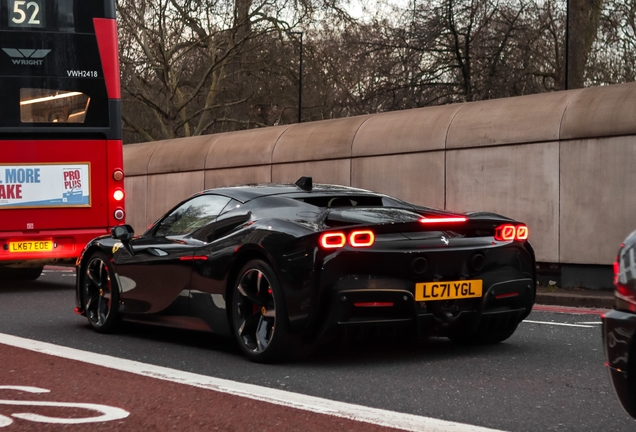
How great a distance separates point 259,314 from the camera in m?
6.91

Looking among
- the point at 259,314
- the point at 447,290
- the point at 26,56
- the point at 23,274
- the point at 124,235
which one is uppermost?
the point at 26,56

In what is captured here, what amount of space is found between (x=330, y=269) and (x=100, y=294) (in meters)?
3.07

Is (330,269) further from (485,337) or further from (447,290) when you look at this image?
(485,337)

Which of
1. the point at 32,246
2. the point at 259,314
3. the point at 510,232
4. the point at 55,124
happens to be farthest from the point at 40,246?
the point at 510,232

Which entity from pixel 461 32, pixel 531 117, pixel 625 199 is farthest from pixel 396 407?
pixel 461 32

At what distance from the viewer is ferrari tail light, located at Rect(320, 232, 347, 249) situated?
21.2 ft

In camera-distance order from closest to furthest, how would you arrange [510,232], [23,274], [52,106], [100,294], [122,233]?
[510,232] < [122,233] < [100,294] < [52,106] < [23,274]

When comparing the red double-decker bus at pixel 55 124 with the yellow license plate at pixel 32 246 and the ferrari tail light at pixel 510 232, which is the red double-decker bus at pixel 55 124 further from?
the ferrari tail light at pixel 510 232

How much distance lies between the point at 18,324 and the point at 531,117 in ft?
24.9

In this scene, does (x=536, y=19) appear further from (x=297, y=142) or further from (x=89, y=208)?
(x=89, y=208)

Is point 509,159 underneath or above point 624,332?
above

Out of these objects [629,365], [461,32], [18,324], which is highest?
[461,32]

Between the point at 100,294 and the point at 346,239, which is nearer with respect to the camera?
the point at 346,239

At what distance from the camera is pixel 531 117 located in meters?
14.1
